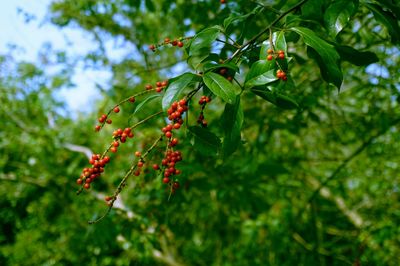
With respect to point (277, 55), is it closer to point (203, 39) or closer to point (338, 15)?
point (203, 39)

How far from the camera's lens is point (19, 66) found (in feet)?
14.8

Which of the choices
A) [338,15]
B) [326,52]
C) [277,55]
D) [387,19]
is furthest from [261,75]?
[387,19]

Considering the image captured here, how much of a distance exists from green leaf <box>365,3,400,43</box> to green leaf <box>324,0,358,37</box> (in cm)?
9

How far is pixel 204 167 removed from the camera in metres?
2.22

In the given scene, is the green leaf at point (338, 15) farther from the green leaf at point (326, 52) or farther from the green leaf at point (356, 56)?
the green leaf at point (326, 52)

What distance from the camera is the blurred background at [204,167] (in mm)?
2365

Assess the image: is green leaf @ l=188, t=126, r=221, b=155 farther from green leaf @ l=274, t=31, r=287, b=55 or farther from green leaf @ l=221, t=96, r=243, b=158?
green leaf @ l=274, t=31, r=287, b=55

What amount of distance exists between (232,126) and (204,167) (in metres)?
1.23

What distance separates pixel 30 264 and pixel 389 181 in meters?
4.35

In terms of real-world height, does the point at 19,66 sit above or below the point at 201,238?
above

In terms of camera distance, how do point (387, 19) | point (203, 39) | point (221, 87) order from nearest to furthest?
point (221, 87) < point (203, 39) < point (387, 19)

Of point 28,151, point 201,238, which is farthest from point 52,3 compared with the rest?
point 201,238

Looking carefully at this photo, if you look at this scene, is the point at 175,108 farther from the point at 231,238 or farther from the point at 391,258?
the point at 231,238

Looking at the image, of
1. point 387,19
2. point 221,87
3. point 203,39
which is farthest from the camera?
point 387,19
